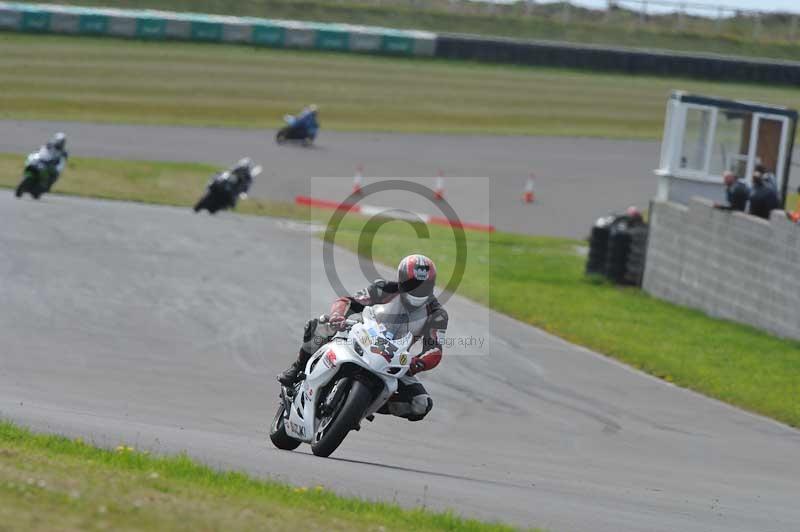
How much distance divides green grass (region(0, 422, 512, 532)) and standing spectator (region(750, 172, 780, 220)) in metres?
13.6

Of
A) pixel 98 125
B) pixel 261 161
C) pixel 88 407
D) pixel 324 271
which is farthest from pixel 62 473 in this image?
pixel 98 125

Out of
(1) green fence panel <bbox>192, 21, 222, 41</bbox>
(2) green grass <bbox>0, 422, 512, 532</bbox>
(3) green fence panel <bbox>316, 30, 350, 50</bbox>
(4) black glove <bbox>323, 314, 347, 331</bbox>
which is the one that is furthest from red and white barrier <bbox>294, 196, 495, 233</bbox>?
(2) green grass <bbox>0, 422, 512, 532</bbox>

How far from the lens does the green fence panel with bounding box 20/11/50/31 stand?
49.1 meters

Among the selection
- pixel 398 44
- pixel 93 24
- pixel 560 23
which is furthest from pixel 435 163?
pixel 560 23


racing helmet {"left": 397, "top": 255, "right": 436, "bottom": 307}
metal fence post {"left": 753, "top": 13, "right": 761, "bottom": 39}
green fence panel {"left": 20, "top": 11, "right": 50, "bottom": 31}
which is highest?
metal fence post {"left": 753, "top": 13, "right": 761, "bottom": 39}

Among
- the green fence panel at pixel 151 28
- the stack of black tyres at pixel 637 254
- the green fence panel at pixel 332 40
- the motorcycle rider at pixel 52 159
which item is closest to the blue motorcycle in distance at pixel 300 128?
the motorcycle rider at pixel 52 159

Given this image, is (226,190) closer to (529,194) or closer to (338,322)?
(529,194)

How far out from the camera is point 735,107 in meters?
23.6

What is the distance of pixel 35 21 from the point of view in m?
49.3

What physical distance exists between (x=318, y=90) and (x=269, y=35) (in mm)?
6507

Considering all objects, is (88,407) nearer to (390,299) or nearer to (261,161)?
(390,299)

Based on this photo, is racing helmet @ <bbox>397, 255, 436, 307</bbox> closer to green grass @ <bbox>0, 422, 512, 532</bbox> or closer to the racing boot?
the racing boot

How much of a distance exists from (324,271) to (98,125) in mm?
21102

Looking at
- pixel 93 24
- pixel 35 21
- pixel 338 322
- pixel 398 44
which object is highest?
pixel 398 44
